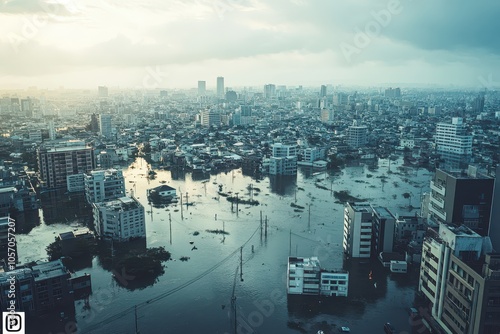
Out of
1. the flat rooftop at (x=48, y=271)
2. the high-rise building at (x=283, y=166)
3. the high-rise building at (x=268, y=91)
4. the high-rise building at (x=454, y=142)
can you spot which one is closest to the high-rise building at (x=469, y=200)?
the flat rooftop at (x=48, y=271)

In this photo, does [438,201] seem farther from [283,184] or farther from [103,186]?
[103,186]

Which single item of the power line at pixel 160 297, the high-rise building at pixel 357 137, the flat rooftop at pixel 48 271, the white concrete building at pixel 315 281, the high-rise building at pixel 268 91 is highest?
the high-rise building at pixel 268 91

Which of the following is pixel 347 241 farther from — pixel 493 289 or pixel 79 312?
pixel 79 312

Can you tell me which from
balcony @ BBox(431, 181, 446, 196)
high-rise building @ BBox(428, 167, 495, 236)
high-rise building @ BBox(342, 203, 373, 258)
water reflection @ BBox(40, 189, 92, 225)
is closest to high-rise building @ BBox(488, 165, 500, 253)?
high-rise building @ BBox(428, 167, 495, 236)

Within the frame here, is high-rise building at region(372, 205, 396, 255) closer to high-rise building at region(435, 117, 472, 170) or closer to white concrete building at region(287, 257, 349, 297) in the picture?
white concrete building at region(287, 257, 349, 297)

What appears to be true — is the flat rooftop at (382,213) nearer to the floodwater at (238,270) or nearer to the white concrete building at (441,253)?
the floodwater at (238,270)

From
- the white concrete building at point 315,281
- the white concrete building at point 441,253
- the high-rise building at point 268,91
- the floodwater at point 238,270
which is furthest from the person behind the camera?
the high-rise building at point 268,91
